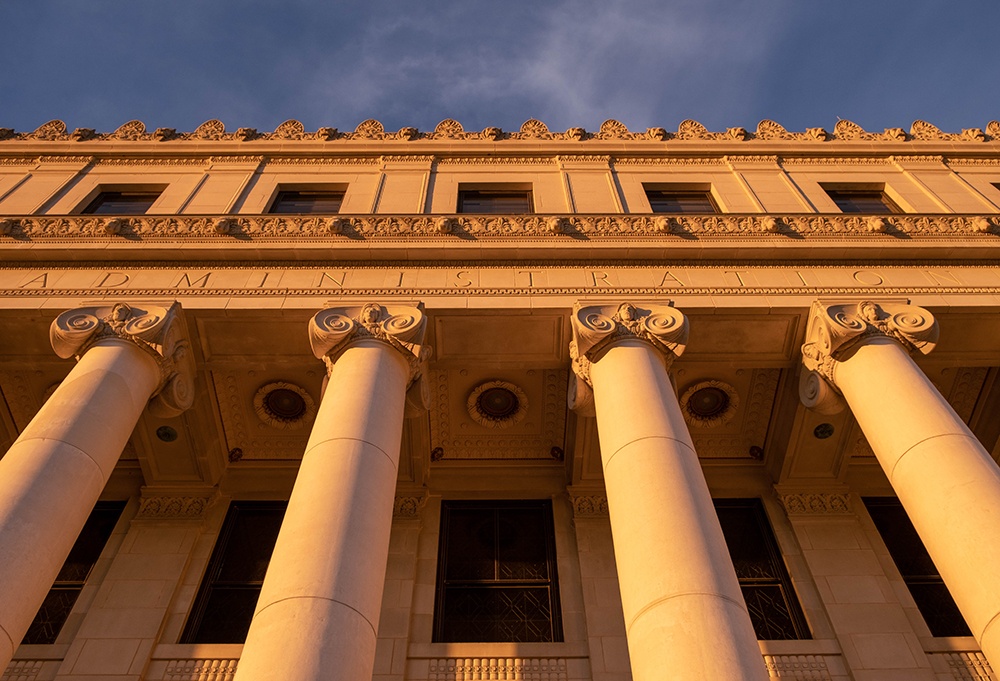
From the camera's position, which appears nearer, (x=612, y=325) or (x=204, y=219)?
(x=612, y=325)

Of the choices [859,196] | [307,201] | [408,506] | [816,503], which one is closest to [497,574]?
[408,506]

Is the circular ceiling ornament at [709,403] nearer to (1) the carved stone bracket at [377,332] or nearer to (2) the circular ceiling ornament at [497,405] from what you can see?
(2) the circular ceiling ornament at [497,405]

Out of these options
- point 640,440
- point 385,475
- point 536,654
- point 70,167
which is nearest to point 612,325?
point 640,440

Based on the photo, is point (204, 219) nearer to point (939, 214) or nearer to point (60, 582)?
point (60, 582)

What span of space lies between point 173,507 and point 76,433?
617 centimetres

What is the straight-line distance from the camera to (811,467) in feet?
55.3

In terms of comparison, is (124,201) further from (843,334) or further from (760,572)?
(760,572)

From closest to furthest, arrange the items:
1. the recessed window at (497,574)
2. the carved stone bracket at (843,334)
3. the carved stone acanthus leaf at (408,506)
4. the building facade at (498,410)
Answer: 1. the building facade at (498,410)
2. the carved stone bracket at (843,334)
3. the recessed window at (497,574)
4. the carved stone acanthus leaf at (408,506)

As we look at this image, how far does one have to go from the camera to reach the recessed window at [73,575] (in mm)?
14156

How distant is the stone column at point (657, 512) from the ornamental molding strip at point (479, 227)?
2.90m

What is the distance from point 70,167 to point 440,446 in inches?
496

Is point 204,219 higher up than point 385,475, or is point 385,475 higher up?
point 204,219

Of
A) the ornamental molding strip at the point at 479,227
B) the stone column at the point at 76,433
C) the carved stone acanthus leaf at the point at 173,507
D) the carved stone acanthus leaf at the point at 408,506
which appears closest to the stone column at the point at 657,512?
the ornamental molding strip at the point at 479,227

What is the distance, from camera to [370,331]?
43.0 feet
